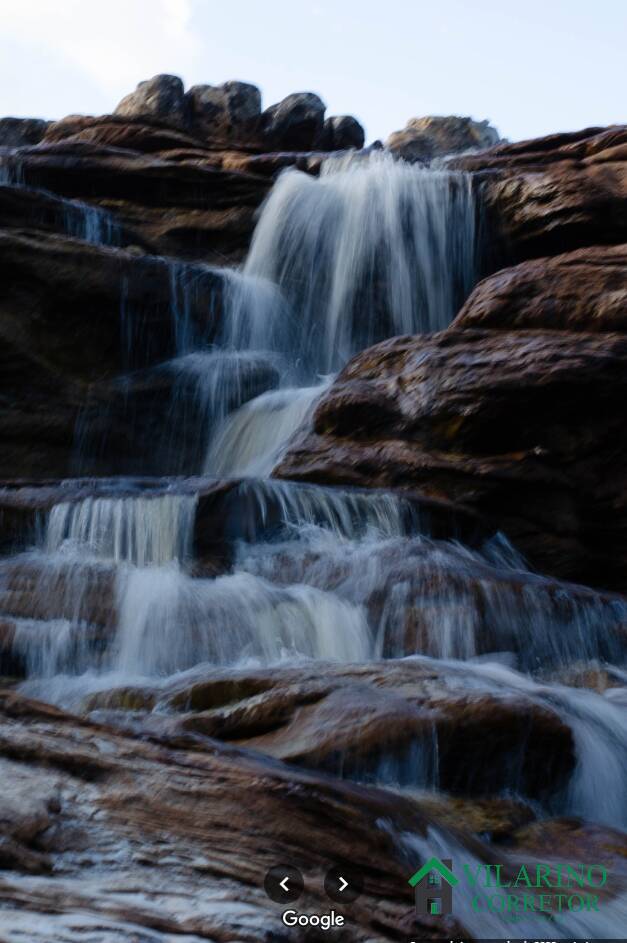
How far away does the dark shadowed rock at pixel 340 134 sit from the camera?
23375mm

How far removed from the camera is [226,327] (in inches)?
550

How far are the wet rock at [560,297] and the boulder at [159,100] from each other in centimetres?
1348

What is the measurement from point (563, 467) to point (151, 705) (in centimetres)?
551

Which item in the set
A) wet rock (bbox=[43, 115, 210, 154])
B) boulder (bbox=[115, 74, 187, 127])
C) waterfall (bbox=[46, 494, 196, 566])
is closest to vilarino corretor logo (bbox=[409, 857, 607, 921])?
waterfall (bbox=[46, 494, 196, 566])

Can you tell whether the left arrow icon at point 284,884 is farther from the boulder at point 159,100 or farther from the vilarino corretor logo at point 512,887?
the boulder at point 159,100

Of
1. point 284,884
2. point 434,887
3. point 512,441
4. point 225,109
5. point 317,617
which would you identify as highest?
point 225,109

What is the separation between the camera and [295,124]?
2286cm

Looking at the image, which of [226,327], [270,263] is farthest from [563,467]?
[270,263]

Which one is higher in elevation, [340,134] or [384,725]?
[340,134]

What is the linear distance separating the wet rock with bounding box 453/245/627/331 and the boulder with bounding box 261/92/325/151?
→ 12.8m

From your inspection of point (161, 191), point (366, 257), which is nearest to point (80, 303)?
point (366, 257)

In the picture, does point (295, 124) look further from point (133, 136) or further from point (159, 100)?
point (133, 136)

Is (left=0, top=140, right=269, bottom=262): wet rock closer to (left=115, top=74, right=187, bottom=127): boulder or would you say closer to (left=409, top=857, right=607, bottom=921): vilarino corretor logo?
(left=115, top=74, right=187, bottom=127): boulder

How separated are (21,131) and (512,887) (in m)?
20.1
